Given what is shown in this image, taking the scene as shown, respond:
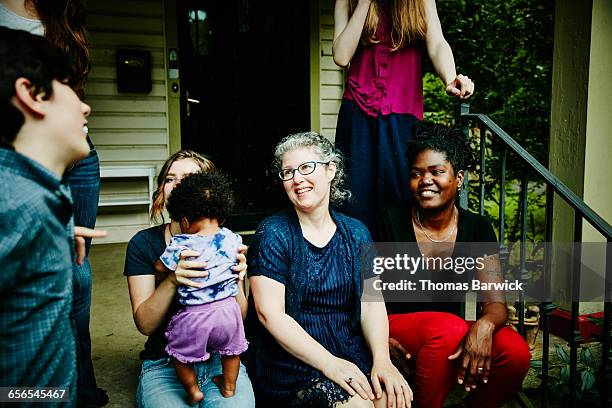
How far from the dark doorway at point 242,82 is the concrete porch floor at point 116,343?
5.16 ft

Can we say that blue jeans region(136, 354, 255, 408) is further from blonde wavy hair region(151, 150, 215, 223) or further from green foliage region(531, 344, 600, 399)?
green foliage region(531, 344, 600, 399)

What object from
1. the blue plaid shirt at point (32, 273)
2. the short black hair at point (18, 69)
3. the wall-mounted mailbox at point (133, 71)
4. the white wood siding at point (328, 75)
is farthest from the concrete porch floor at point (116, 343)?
the white wood siding at point (328, 75)

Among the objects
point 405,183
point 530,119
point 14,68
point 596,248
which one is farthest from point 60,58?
point 530,119

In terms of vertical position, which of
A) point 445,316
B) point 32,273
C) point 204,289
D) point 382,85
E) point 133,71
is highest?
point 133,71

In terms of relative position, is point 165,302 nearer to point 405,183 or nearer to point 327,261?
point 327,261

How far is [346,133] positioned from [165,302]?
1121 mm

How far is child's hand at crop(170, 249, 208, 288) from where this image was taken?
159 cm

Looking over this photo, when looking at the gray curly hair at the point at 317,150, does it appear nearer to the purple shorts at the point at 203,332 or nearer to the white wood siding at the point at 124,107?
the purple shorts at the point at 203,332

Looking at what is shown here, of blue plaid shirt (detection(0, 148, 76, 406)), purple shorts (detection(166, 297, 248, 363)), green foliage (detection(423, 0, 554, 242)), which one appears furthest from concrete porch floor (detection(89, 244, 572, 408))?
green foliage (detection(423, 0, 554, 242))

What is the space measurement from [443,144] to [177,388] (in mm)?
1372

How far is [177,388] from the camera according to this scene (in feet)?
Answer: 5.69

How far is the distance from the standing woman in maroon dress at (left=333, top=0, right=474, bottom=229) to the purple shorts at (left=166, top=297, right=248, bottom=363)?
35.1 inches

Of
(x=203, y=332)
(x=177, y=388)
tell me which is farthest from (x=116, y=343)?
(x=203, y=332)

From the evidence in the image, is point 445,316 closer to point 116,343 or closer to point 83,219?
point 83,219
